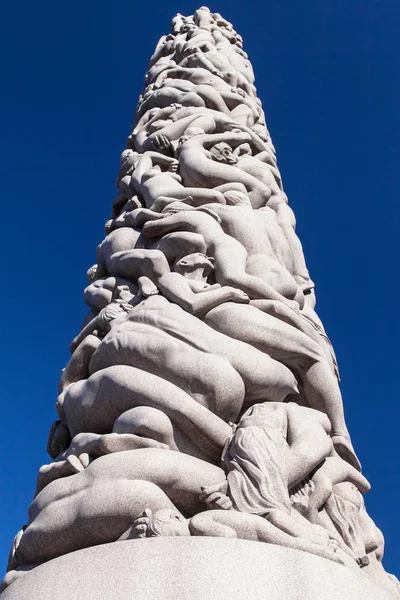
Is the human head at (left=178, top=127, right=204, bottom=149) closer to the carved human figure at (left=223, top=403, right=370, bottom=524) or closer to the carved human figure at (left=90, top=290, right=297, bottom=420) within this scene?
the carved human figure at (left=90, top=290, right=297, bottom=420)

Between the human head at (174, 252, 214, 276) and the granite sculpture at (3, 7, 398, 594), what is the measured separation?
1 cm

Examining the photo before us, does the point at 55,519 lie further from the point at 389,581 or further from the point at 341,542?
the point at 389,581

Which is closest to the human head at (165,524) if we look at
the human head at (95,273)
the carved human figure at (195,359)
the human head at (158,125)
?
the carved human figure at (195,359)

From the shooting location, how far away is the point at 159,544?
11.8 ft

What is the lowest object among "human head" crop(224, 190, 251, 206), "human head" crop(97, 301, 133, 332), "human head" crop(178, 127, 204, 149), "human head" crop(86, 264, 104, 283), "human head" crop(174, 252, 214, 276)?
"human head" crop(97, 301, 133, 332)

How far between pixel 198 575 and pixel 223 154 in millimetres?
5473

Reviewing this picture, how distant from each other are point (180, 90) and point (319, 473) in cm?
646

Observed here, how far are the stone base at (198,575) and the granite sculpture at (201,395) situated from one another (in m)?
0.14

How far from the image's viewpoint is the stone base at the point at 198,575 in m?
3.37

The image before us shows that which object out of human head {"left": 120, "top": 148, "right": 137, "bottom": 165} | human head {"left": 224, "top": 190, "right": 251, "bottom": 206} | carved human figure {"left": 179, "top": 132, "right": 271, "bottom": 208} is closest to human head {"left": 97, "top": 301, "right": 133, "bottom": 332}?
human head {"left": 224, "top": 190, "right": 251, "bottom": 206}

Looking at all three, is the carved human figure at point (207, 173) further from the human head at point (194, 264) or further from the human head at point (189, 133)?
the human head at point (194, 264)

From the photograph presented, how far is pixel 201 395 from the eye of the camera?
4.76 meters

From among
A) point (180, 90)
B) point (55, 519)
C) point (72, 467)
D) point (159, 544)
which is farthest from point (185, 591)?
point (180, 90)

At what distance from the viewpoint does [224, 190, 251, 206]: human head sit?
7164 millimetres
